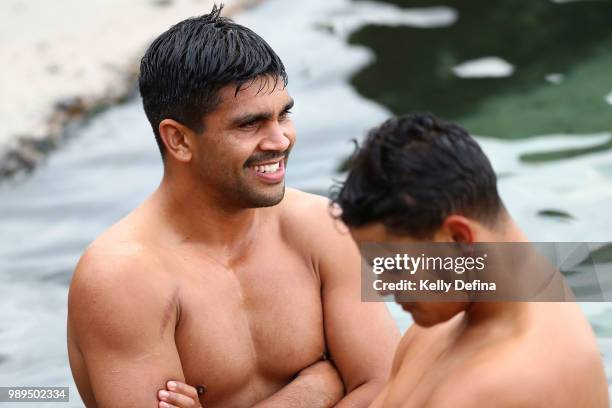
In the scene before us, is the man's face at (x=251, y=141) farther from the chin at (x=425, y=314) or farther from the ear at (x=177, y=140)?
the chin at (x=425, y=314)

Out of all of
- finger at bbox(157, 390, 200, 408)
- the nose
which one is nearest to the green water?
the nose

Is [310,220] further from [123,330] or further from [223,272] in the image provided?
[123,330]

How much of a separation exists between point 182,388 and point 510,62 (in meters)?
4.78

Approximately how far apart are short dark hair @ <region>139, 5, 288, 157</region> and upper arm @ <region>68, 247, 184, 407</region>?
0.45 metres

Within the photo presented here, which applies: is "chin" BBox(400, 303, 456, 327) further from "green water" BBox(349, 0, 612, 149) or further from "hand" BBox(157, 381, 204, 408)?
"green water" BBox(349, 0, 612, 149)

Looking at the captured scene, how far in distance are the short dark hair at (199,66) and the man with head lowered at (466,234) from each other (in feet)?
3.16

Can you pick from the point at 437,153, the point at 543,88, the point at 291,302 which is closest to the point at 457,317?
the point at 437,153

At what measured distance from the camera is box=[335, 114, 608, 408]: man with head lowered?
8.20ft

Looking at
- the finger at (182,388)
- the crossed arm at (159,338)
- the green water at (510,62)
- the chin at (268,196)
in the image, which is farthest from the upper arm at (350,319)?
the green water at (510,62)

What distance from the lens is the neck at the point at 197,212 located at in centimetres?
→ 364

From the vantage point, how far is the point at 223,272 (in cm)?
370

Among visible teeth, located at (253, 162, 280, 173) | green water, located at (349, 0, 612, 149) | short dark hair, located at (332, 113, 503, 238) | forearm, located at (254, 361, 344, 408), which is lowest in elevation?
green water, located at (349, 0, 612, 149)

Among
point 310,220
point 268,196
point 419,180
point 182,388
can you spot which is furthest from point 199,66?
point 419,180

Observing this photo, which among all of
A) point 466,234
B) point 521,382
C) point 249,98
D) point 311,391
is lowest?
point 311,391
